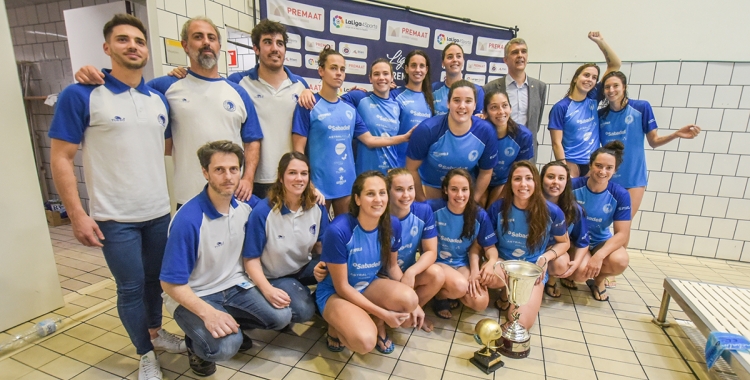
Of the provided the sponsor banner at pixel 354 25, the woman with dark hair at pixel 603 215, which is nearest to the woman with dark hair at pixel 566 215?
the woman with dark hair at pixel 603 215

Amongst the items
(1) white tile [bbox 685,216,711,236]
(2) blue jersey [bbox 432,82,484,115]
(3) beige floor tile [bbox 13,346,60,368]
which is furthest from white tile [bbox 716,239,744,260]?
(3) beige floor tile [bbox 13,346,60,368]

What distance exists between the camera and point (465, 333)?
216 centimetres

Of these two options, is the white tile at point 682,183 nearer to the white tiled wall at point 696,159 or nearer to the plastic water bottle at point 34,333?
the white tiled wall at point 696,159

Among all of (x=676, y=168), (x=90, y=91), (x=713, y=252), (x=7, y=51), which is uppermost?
(x=7, y=51)

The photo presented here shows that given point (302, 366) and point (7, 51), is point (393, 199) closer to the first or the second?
point (302, 366)

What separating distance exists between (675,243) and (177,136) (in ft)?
14.5

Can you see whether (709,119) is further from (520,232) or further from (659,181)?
(520,232)

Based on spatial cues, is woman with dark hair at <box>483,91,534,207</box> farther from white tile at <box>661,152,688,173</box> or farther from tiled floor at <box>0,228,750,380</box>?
white tile at <box>661,152,688,173</box>

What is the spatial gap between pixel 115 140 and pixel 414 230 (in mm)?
1480

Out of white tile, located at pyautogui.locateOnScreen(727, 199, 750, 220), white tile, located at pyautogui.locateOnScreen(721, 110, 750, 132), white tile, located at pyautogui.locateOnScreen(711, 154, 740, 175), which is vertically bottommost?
white tile, located at pyautogui.locateOnScreen(727, 199, 750, 220)

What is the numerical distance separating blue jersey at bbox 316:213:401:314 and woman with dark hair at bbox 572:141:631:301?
1435mm

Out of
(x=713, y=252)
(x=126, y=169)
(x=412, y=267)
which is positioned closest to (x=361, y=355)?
(x=412, y=267)

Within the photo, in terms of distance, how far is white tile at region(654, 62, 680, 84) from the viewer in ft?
11.3

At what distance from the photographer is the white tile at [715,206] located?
11.6 feet
